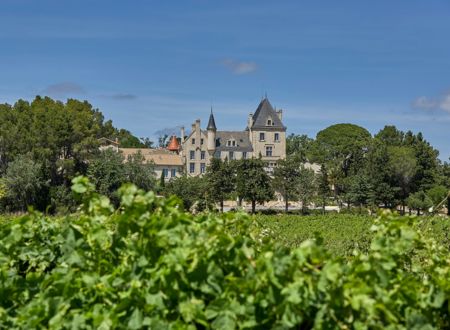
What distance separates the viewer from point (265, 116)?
261 ft

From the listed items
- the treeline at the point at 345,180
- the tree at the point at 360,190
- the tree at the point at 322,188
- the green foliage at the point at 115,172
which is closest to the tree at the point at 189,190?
the treeline at the point at 345,180

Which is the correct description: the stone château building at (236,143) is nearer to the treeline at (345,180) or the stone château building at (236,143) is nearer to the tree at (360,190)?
the treeline at (345,180)

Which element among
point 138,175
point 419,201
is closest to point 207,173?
point 138,175

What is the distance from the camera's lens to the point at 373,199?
2360 inches

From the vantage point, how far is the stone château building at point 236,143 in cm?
7906

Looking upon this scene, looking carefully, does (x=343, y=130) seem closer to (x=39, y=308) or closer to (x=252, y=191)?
(x=252, y=191)

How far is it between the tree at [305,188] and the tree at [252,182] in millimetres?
3517

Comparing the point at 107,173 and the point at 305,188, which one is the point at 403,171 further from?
the point at 107,173

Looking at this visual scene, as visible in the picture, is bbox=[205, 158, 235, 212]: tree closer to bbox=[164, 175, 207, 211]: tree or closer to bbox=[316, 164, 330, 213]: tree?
bbox=[164, 175, 207, 211]: tree

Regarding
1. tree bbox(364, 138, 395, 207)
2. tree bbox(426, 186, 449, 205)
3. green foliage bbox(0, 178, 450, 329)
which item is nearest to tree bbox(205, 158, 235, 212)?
tree bbox(364, 138, 395, 207)

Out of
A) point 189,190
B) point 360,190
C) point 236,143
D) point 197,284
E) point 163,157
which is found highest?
point 236,143

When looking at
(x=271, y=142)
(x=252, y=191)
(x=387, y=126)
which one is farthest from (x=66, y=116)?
Answer: (x=387, y=126)

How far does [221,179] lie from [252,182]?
2903 mm

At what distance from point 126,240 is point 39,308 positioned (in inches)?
19.4
